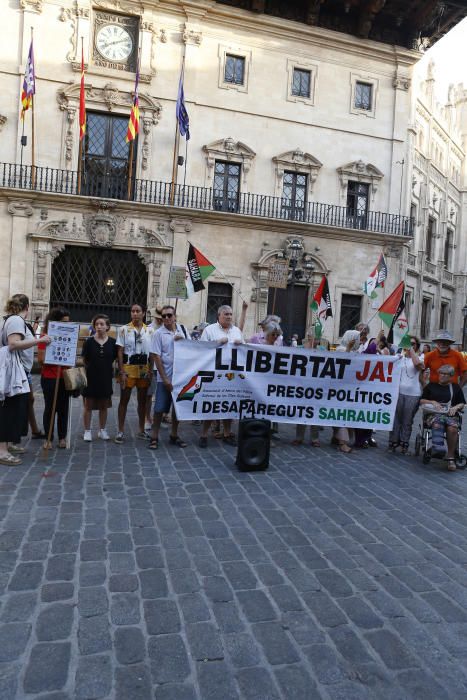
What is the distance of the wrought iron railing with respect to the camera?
782 inches

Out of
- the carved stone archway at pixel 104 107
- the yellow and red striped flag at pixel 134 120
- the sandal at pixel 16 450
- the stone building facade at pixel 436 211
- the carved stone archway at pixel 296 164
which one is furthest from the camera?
the stone building facade at pixel 436 211

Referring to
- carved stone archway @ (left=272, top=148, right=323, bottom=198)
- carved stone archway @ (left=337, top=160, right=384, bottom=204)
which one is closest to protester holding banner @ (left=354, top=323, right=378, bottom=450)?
carved stone archway @ (left=272, top=148, right=323, bottom=198)

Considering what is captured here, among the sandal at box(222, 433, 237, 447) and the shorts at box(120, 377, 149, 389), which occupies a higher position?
the shorts at box(120, 377, 149, 389)

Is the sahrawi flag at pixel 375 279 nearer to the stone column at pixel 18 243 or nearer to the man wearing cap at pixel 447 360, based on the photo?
the man wearing cap at pixel 447 360

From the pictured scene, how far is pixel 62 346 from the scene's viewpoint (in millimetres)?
6887

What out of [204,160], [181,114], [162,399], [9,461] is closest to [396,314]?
[162,399]

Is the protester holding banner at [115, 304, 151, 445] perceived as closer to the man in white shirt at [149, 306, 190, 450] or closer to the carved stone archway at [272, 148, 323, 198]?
the man in white shirt at [149, 306, 190, 450]

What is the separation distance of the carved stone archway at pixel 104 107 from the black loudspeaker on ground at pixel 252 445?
1716 centimetres

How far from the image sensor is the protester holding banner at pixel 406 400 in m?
8.17

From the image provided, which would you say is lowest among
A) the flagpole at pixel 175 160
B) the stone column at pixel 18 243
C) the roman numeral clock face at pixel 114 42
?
the stone column at pixel 18 243

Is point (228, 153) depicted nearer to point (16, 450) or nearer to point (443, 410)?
point (443, 410)

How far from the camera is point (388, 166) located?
24422 mm

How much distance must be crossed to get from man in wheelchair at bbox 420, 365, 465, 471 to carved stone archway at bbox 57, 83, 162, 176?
1689 centimetres

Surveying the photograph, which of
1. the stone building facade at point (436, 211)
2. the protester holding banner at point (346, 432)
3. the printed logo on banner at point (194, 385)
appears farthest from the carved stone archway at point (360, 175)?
the printed logo on banner at point (194, 385)
